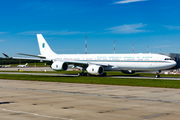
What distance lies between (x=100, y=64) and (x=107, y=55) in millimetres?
2387

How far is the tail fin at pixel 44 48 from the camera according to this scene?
58094 mm

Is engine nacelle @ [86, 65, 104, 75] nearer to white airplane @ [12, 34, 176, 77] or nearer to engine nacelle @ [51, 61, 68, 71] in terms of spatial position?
white airplane @ [12, 34, 176, 77]

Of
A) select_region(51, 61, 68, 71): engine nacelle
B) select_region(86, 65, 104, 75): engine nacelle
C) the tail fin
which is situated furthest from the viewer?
the tail fin

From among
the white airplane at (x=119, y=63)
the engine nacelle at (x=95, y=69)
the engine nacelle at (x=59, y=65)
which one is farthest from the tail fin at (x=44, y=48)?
the engine nacelle at (x=95, y=69)

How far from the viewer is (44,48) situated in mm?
58500

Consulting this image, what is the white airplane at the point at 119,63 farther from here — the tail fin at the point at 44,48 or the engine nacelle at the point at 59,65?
the tail fin at the point at 44,48

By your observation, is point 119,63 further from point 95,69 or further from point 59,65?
point 59,65

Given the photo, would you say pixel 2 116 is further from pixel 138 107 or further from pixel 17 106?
pixel 138 107

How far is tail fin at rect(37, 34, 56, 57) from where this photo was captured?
58094 millimetres

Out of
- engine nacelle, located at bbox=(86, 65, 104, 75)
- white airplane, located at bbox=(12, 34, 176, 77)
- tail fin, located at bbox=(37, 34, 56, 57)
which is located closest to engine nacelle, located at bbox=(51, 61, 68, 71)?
white airplane, located at bbox=(12, 34, 176, 77)

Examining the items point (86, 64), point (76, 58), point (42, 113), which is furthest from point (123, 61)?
point (42, 113)

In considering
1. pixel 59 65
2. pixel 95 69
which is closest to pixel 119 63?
pixel 95 69

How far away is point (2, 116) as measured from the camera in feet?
35.6

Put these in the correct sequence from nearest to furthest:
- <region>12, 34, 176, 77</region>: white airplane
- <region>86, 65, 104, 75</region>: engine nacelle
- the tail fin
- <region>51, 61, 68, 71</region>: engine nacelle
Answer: <region>12, 34, 176, 77</region>: white airplane
<region>86, 65, 104, 75</region>: engine nacelle
<region>51, 61, 68, 71</region>: engine nacelle
the tail fin
